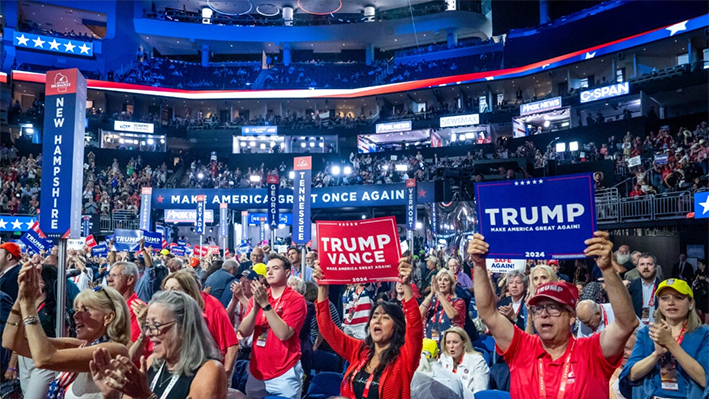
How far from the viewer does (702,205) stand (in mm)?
12617

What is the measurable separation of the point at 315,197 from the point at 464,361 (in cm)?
2484

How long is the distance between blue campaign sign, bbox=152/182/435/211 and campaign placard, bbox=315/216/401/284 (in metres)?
21.7

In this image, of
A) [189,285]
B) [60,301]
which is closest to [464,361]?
[189,285]

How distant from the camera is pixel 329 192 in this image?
29.4 m

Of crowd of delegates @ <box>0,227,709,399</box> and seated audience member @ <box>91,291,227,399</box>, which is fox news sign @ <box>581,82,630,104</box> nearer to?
crowd of delegates @ <box>0,227,709,399</box>

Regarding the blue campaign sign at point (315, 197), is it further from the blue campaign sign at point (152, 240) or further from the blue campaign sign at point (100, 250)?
the blue campaign sign at point (152, 240)

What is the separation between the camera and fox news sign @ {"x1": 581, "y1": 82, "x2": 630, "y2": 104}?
27703 millimetres

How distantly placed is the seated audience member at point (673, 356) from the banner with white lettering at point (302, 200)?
8.77m

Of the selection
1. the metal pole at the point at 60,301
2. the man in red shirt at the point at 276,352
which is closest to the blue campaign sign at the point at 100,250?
the metal pole at the point at 60,301

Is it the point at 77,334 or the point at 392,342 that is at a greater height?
the point at 77,334

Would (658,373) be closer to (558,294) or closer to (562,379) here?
(562,379)

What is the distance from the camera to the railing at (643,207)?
15523 mm

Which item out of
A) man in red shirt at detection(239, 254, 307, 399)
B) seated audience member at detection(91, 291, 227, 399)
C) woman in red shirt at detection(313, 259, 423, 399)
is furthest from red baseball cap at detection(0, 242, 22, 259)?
woman in red shirt at detection(313, 259, 423, 399)

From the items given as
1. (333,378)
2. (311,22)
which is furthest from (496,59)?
(333,378)
